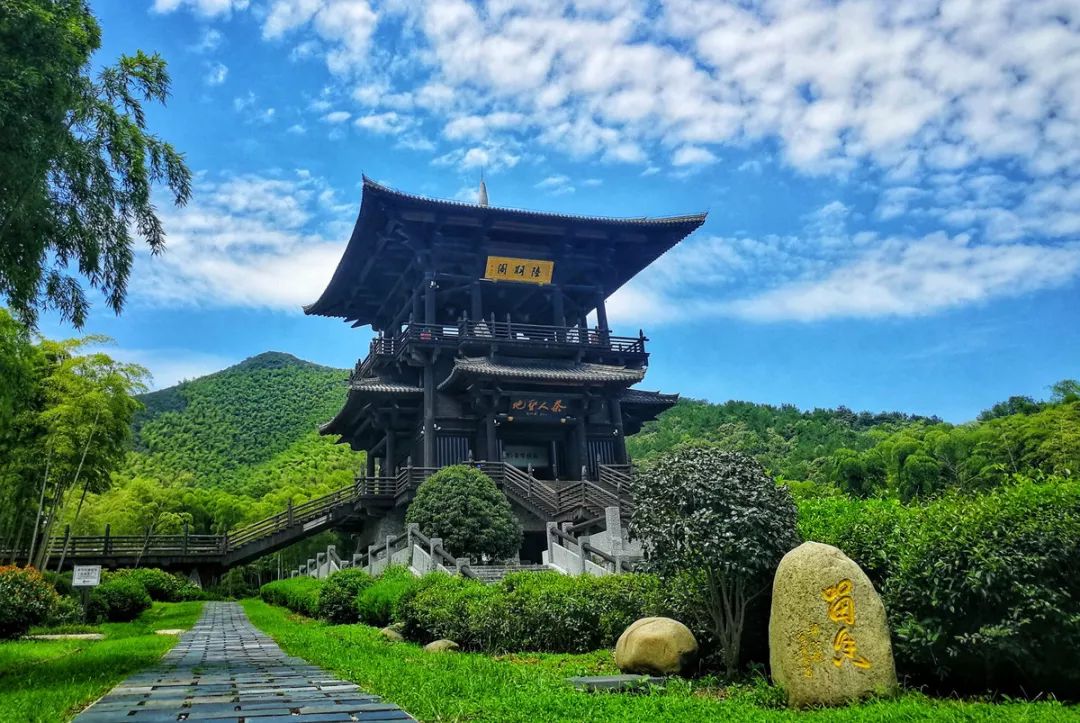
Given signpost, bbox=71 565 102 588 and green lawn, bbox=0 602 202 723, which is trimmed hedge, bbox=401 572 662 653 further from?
signpost, bbox=71 565 102 588

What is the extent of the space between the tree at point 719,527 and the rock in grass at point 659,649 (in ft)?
1.14

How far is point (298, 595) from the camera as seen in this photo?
2128 centimetres

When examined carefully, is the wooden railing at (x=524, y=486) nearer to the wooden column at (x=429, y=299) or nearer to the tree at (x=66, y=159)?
the wooden column at (x=429, y=299)

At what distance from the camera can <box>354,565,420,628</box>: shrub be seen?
41.1 feet

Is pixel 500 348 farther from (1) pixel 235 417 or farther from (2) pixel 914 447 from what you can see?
(1) pixel 235 417

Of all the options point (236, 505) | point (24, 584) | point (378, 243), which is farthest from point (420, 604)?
point (236, 505)

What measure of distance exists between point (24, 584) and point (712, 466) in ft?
41.9

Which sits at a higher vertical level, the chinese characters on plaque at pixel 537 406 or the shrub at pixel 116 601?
the chinese characters on plaque at pixel 537 406

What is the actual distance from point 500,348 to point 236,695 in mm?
18711

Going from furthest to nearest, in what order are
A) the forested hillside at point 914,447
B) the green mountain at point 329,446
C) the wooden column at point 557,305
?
1. the green mountain at point 329,446
2. the forested hillside at point 914,447
3. the wooden column at point 557,305

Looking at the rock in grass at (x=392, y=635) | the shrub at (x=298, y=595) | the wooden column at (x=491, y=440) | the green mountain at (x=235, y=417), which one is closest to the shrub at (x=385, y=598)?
the rock in grass at (x=392, y=635)

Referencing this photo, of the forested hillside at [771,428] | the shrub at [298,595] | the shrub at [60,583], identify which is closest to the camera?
the shrub at [298,595]

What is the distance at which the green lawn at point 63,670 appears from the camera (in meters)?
6.06

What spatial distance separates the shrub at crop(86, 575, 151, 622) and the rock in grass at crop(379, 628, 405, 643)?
9.29m
